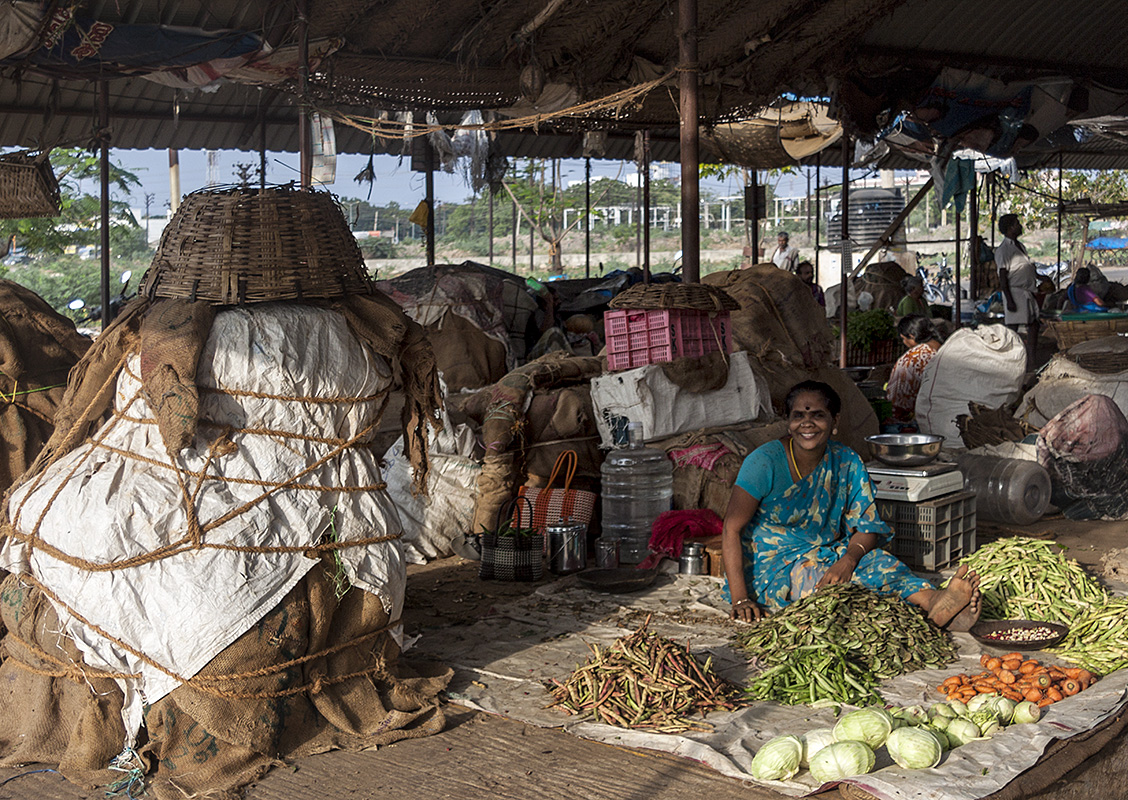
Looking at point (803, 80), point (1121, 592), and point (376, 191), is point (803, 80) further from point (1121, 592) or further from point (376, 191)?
point (1121, 592)

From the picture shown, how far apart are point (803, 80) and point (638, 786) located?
7.23 meters

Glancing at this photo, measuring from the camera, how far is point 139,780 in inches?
124

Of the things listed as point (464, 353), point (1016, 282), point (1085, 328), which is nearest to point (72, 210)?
point (464, 353)

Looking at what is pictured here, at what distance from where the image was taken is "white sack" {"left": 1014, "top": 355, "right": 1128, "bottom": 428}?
24.1 ft

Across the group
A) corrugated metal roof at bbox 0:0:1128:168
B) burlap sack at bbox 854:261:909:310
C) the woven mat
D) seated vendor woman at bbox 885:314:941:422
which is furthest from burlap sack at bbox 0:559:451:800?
burlap sack at bbox 854:261:909:310

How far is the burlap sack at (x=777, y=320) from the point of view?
7.31 metres

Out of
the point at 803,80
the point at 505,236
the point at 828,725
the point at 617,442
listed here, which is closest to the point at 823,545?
the point at 828,725

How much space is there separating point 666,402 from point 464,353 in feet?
8.61

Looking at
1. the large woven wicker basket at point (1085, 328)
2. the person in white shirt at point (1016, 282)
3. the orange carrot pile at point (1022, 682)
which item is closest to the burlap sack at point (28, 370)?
the orange carrot pile at point (1022, 682)

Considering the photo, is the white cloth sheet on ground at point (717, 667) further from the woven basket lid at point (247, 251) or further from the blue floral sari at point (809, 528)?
the woven basket lid at point (247, 251)

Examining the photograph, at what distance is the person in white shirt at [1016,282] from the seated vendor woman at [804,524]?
863 cm

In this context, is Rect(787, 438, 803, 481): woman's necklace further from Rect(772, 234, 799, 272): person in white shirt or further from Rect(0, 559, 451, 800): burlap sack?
Rect(772, 234, 799, 272): person in white shirt

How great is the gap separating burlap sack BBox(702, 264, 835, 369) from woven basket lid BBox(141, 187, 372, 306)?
402 cm

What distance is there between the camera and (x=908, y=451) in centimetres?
540
